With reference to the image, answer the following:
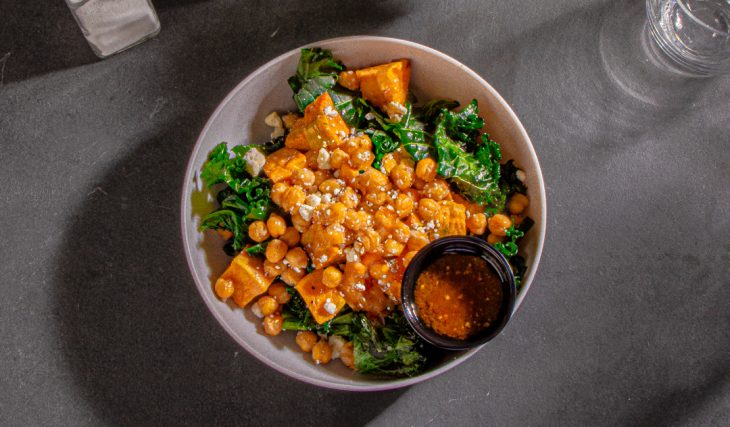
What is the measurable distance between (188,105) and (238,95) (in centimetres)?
33

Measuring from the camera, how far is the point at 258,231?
156cm

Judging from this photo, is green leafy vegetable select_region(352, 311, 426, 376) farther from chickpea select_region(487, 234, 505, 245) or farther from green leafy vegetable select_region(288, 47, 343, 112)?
green leafy vegetable select_region(288, 47, 343, 112)

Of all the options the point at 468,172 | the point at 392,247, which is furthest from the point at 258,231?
the point at 468,172

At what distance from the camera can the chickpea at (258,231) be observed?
5.12 ft

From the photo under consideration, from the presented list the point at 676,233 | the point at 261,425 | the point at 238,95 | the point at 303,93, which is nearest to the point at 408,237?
the point at 303,93

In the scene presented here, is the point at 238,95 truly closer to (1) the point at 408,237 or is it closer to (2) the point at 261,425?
(1) the point at 408,237

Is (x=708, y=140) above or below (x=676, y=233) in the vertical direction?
above

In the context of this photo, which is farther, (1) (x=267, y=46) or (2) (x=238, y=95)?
(1) (x=267, y=46)

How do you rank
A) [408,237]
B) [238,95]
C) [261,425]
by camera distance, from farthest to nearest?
[261,425] → [238,95] → [408,237]

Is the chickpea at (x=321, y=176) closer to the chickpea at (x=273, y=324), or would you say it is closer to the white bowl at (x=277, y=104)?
the white bowl at (x=277, y=104)

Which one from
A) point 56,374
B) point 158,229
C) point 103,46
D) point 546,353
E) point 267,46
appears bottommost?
point 546,353

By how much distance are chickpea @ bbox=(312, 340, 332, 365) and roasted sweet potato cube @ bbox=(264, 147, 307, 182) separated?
0.47 meters

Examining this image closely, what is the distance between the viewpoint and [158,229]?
1.82 metres

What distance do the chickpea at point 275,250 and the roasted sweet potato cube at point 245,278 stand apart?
2.4 inches
